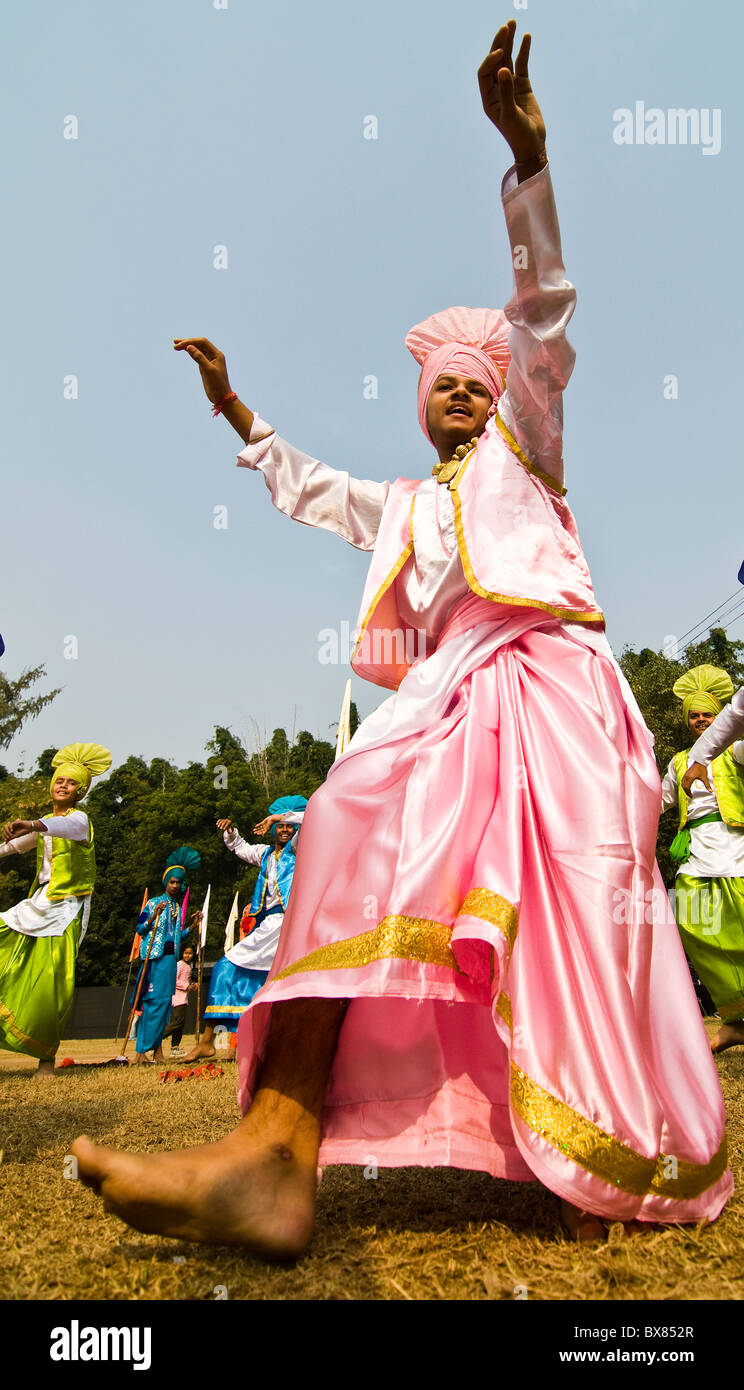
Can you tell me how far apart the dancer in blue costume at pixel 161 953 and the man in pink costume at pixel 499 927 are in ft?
26.6

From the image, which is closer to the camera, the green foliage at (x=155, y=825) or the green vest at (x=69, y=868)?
the green vest at (x=69, y=868)

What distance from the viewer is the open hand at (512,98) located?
87.5 inches

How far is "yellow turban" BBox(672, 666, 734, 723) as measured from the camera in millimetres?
6477

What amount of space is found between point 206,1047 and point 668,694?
16.2 metres

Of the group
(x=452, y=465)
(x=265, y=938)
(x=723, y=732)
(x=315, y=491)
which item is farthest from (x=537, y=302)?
(x=265, y=938)

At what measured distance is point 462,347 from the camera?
313cm

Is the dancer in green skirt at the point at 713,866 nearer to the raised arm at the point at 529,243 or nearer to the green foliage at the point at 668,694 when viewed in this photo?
the raised arm at the point at 529,243

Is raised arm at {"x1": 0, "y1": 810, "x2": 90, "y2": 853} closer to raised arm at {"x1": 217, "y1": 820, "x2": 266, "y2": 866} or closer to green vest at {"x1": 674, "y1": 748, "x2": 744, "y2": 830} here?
raised arm at {"x1": 217, "y1": 820, "x2": 266, "y2": 866}

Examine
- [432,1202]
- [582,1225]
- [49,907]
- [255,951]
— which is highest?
[49,907]

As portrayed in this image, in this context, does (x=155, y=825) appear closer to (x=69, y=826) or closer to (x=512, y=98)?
(x=69, y=826)

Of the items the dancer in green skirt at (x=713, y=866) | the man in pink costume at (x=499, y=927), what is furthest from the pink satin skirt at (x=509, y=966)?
the dancer in green skirt at (x=713, y=866)

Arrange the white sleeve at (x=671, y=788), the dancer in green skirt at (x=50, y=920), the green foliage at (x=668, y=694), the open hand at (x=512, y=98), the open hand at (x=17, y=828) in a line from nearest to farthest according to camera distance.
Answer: the open hand at (x=512, y=98)
the open hand at (x=17, y=828)
the white sleeve at (x=671, y=788)
the dancer in green skirt at (x=50, y=920)
the green foliage at (x=668, y=694)
